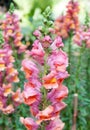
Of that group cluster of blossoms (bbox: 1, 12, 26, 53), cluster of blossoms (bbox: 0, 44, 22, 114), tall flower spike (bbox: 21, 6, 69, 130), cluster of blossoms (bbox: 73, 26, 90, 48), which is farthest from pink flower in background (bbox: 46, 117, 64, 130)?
cluster of blossoms (bbox: 1, 12, 26, 53)

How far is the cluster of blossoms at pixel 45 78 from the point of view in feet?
9.21

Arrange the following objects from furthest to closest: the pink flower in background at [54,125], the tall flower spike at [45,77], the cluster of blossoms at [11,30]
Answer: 1. the cluster of blossoms at [11,30]
2. the pink flower in background at [54,125]
3. the tall flower spike at [45,77]

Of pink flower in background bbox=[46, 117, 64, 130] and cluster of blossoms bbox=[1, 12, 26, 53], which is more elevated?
cluster of blossoms bbox=[1, 12, 26, 53]

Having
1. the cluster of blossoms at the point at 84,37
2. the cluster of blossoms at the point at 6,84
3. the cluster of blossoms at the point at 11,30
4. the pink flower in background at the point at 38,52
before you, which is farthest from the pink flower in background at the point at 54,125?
the cluster of blossoms at the point at 11,30

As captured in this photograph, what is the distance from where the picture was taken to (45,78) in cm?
282

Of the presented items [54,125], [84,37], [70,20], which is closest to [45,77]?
[54,125]

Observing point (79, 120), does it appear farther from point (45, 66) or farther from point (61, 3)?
point (61, 3)

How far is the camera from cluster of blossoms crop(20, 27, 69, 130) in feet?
9.21

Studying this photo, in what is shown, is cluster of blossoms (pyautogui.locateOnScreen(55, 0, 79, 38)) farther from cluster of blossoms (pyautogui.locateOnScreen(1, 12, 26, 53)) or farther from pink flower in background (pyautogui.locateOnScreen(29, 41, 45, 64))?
pink flower in background (pyautogui.locateOnScreen(29, 41, 45, 64))

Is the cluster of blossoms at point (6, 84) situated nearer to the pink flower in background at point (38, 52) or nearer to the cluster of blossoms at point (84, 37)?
the cluster of blossoms at point (84, 37)

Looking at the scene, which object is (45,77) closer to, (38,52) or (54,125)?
(38,52)

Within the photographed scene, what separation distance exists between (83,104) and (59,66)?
6.74 feet

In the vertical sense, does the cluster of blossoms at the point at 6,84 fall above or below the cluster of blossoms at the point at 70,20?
below

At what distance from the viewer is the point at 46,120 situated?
298 centimetres
